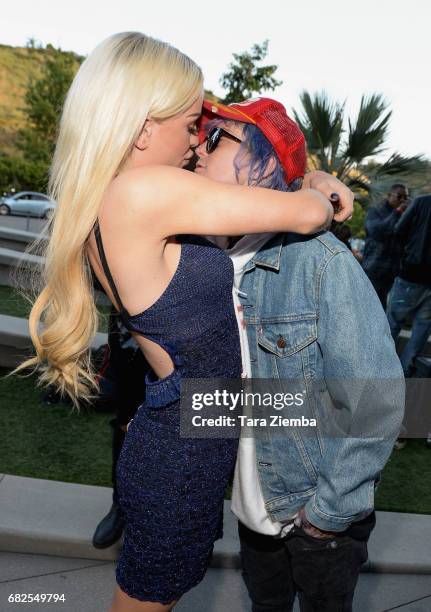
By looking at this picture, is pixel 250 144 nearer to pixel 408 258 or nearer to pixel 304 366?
pixel 304 366

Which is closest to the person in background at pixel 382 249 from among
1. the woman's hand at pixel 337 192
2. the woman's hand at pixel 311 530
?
the woman's hand at pixel 337 192

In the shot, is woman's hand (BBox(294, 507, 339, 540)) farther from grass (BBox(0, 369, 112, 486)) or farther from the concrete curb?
grass (BBox(0, 369, 112, 486))

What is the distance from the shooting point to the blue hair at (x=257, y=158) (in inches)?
69.7

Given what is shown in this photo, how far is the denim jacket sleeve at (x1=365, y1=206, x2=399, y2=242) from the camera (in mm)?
7109

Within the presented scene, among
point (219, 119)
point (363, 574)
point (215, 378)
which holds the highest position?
point (219, 119)

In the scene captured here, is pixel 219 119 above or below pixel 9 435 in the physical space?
above

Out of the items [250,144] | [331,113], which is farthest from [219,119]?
[331,113]

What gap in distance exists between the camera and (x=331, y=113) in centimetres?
878

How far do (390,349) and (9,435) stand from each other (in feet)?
11.4

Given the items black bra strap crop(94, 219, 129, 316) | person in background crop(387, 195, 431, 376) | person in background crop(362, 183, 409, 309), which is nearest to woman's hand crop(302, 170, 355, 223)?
black bra strap crop(94, 219, 129, 316)

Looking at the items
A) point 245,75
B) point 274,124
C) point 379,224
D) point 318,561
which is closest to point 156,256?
point 274,124

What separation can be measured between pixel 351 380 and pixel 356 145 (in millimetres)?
7916

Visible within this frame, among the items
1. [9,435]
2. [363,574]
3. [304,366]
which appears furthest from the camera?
[9,435]

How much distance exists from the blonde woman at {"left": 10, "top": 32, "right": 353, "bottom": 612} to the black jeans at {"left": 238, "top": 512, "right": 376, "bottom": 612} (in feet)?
0.87
